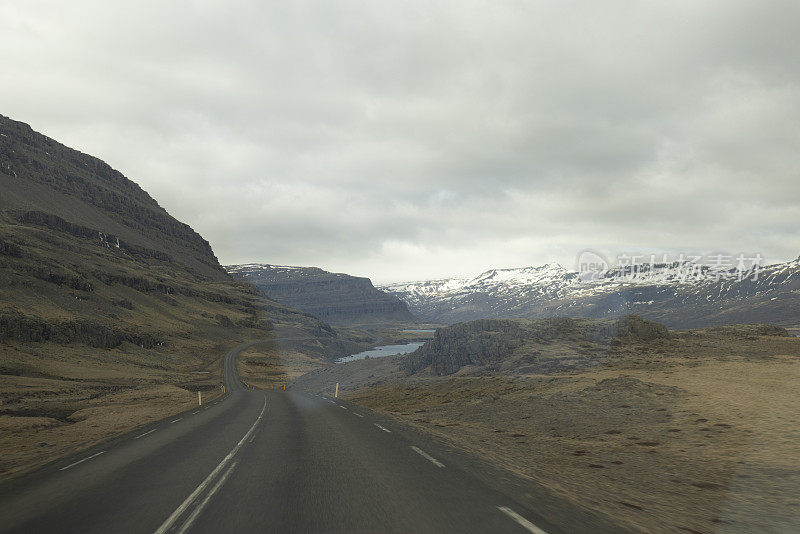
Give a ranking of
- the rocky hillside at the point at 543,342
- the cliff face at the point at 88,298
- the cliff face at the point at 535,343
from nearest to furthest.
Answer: the rocky hillside at the point at 543,342 → the cliff face at the point at 535,343 → the cliff face at the point at 88,298

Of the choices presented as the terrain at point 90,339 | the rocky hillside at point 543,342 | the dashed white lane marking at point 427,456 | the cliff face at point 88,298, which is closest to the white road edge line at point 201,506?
the dashed white lane marking at point 427,456

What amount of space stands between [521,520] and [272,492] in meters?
4.79

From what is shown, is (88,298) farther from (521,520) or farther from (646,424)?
(521,520)

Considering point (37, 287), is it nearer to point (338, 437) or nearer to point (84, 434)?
point (84, 434)

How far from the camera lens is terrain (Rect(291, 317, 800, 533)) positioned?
877 centimetres

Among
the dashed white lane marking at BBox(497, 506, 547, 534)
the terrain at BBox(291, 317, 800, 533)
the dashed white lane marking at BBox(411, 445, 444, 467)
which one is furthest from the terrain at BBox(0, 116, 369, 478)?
the terrain at BBox(291, 317, 800, 533)

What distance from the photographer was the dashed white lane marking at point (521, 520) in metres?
6.42

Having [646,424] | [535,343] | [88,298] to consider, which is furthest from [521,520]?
[88,298]

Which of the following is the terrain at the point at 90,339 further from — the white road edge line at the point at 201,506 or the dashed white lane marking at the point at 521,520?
the dashed white lane marking at the point at 521,520

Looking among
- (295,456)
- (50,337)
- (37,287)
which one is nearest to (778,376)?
(295,456)

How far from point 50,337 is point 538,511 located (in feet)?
326

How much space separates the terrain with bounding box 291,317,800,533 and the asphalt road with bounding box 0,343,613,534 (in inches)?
55.5

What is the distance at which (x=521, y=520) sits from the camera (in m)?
6.86

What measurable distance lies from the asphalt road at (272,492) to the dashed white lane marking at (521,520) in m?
0.02
